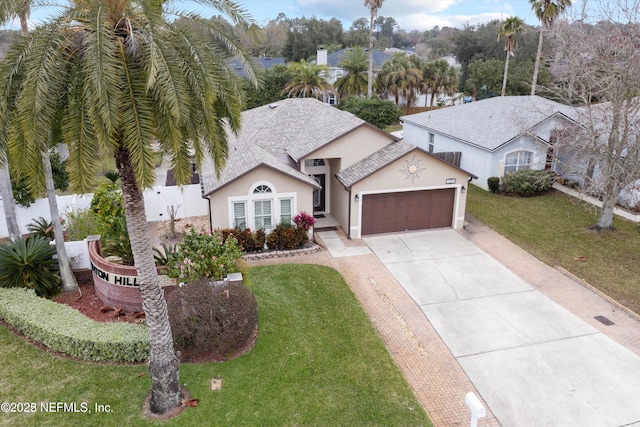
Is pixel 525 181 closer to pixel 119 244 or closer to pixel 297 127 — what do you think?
pixel 297 127

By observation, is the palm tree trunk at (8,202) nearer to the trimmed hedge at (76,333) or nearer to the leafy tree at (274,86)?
the trimmed hedge at (76,333)

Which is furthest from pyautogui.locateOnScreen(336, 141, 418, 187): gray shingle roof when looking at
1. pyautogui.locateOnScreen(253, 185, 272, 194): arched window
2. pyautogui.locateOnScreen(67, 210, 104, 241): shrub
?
pyautogui.locateOnScreen(67, 210, 104, 241): shrub

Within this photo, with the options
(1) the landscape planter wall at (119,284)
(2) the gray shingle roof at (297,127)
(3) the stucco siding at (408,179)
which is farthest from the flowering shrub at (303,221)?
(1) the landscape planter wall at (119,284)

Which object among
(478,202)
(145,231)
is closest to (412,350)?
(145,231)

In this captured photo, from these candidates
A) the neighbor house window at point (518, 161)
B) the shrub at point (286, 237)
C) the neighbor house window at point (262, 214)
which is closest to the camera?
the shrub at point (286, 237)

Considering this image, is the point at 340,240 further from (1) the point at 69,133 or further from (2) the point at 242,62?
(1) the point at 69,133
